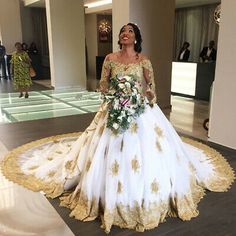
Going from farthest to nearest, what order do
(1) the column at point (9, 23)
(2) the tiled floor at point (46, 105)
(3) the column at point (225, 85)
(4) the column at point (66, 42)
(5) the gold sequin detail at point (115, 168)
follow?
1. (1) the column at point (9, 23)
2. (4) the column at point (66, 42)
3. (2) the tiled floor at point (46, 105)
4. (3) the column at point (225, 85)
5. (5) the gold sequin detail at point (115, 168)

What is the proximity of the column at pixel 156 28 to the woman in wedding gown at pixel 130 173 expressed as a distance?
9.61ft

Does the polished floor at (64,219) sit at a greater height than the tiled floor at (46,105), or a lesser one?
lesser

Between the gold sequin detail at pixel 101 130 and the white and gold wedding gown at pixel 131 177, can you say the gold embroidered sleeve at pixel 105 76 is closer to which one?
the white and gold wedding gown at pixel 131 177

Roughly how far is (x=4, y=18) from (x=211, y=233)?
40.6ft

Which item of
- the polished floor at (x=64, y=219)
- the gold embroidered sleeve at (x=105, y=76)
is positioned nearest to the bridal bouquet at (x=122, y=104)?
the gold embroidered sleeve at (x=105, y=76)

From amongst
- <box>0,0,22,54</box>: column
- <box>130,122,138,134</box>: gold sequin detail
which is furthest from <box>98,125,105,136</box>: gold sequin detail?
<box>0,0,22,54</box>: column

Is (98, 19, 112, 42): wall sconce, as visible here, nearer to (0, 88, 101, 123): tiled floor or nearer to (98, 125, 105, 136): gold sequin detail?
(0, 88, 101, 123): tiled floor

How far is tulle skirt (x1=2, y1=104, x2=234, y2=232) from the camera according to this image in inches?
88.3

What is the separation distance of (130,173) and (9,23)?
11.8 m

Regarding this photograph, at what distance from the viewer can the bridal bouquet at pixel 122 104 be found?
2324 millimetres

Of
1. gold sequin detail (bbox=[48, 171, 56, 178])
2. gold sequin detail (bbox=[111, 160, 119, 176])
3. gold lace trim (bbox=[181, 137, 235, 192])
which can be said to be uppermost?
gold sequin detail (bbox=[111, 160, 119, 176])

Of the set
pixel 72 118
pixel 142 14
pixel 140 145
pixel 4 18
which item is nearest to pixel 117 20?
pixel 142 14

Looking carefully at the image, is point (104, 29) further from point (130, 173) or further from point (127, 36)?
point (130, 173)

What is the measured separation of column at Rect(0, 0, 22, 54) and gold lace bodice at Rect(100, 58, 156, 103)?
35.8ft
